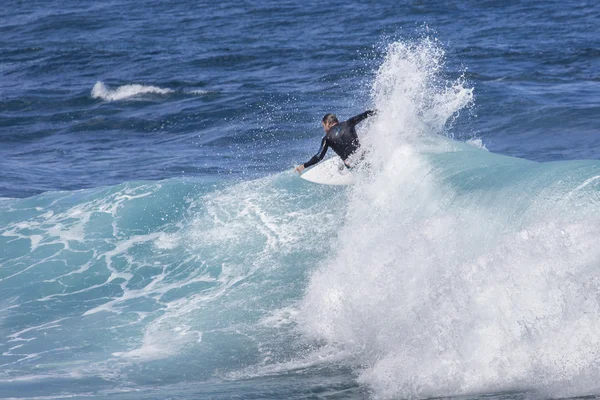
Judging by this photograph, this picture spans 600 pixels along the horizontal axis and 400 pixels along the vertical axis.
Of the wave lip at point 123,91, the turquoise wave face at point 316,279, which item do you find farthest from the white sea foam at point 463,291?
the wave lip at point 123,91

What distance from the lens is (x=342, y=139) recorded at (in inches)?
534

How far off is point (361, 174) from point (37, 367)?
556 cm

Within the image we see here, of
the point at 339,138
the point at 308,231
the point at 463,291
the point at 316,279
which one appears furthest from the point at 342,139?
the point at 463,291

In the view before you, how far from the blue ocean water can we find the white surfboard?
0.97ft

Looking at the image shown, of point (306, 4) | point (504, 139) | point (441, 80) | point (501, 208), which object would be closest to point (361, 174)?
point (501, 208)

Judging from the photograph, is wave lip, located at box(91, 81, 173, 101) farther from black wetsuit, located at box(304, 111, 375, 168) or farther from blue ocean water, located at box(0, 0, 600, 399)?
black wetsuit, located at box(304, 111, 375, 168)

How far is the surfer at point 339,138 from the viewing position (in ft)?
44.2

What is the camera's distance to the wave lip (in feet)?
88.9

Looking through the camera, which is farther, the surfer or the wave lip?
the wave lip

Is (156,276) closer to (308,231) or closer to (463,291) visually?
(308,231)

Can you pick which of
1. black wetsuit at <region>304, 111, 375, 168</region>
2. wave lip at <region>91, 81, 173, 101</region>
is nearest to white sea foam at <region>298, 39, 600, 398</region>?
black wetsuit at <region>304, 111, 375, 168</region>

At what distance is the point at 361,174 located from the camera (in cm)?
1393

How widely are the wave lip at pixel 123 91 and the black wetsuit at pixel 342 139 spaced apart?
1423cm

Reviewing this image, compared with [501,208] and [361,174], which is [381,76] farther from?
[501,208]
